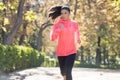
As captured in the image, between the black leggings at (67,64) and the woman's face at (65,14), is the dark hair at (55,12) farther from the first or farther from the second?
the black leggings at (67,64)

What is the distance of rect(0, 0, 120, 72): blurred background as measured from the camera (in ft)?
71.2

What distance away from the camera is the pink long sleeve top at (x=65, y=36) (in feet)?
24.6

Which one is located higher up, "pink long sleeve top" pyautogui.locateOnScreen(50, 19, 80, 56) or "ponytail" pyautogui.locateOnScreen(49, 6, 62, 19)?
"ponytail" pyautogui.locateOnScreen(49, 6, 62, 19)

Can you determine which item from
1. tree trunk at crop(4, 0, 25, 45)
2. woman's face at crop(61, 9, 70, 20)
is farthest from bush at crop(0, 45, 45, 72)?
woman's face at crop(61, 9, 70, 20)

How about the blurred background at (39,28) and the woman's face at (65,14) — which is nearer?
the woman's face at (65,14)

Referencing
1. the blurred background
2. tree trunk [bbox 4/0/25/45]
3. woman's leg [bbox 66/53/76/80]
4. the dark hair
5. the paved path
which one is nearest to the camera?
woman's leg [bbox 66/53/76/80]

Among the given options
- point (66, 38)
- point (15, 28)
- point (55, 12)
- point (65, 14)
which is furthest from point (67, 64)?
point (15, 28)

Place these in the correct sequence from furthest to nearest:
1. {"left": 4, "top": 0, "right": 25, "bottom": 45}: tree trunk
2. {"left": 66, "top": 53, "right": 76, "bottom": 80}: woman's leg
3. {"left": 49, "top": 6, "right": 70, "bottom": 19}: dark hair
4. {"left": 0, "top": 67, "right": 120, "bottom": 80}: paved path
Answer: {"left": 4, "top": 0, "right": 25, "bottom": 45}: tree trunk → {"left": 0, "top": 67, "right": 120, "bottom": 80}: paved path → {"left": 49, "top": 6, "right": 70, "bottom": 19}: dark hair → {"left": 66, "top": 53, "right": 76, "bottom": 80}: woman's leg

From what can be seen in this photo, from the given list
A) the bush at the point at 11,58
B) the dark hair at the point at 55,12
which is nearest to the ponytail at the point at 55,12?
the dark hair at the point at 55,12

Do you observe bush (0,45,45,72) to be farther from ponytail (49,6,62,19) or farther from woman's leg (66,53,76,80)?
woman's leg (66,53,76,80)

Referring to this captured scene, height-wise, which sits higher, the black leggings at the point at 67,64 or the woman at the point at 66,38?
the woman at the point at 66,38

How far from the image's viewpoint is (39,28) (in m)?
48.2

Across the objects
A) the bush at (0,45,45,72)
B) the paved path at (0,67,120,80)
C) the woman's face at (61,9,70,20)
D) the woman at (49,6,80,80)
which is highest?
the woman's face at (61,9,70,20)

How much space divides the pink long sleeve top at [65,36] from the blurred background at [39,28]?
10.1 meters
